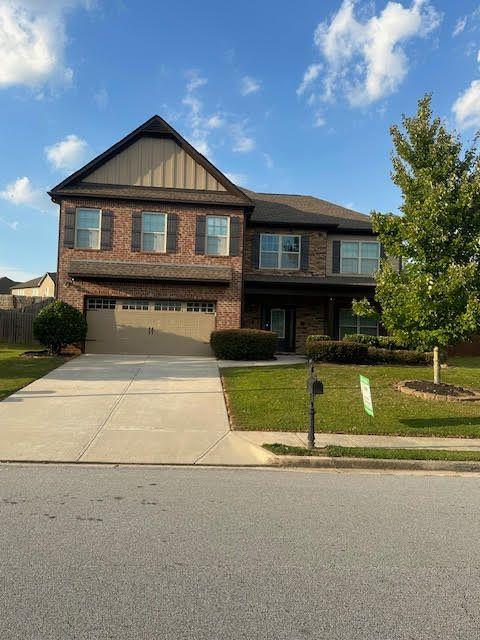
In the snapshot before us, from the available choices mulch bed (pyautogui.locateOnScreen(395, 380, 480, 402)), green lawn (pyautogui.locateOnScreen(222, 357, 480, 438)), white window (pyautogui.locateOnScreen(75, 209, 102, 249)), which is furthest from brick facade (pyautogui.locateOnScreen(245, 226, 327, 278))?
mulch bed (pyautogui.locateOnScreen(395, 380, 480, 402))

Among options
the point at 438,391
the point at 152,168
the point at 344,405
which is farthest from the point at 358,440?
the point at 152,168

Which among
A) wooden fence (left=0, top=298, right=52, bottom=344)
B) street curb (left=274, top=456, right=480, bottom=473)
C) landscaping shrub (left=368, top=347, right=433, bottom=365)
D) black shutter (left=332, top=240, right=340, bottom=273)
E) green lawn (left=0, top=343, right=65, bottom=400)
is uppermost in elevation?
black shutter (left=332, top=240, right=340, bottom=273)

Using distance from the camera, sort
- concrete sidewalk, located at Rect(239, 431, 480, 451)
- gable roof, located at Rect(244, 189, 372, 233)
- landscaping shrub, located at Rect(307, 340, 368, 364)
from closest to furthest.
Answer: concrete sidewalk, located at Rect(239, 431, 480, 451)
landscaping shrub, located at Rect(307, 340, 368, 364)
gable roof, located at Rect(244, 189, 372, 233)

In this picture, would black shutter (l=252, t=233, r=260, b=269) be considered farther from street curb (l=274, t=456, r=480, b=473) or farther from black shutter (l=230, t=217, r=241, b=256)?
street curb (l=274, t=456, r=480, b=473)

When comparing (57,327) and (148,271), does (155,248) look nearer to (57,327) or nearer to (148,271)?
(148,271)

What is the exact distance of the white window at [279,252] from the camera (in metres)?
22.0

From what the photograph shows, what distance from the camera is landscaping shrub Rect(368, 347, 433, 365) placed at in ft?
56.8

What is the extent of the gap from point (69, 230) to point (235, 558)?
17767mm

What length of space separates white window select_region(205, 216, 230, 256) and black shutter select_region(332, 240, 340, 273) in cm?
521

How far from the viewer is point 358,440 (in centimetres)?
796

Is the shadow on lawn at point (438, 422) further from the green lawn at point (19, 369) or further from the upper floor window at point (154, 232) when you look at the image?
the upper floor window at point (154, 232)

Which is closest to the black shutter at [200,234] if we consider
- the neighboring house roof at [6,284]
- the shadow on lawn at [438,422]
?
the shadow on lawn at [438,422]

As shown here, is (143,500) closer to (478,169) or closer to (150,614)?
(150,614)

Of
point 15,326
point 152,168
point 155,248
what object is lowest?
point 15,326
